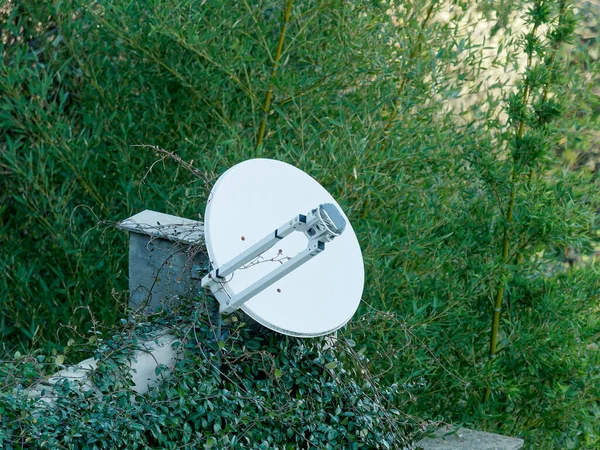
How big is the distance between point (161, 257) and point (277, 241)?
850mm

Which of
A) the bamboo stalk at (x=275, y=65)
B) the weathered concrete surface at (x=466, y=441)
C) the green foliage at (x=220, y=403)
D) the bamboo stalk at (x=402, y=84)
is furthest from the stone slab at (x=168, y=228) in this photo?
the weathered concrete surface at (x=466, y=441)

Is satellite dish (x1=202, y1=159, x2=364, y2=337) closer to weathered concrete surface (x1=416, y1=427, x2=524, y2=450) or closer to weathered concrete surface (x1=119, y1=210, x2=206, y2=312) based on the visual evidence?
weathered concrete surface (x1=119, y1=210, x2=206, y2=312)

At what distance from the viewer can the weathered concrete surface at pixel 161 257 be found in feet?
10.4

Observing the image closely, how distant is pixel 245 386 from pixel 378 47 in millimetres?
1726

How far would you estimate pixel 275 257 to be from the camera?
2.97 m

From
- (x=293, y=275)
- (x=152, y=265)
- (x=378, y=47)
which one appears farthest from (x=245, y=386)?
(x=378, y=47)

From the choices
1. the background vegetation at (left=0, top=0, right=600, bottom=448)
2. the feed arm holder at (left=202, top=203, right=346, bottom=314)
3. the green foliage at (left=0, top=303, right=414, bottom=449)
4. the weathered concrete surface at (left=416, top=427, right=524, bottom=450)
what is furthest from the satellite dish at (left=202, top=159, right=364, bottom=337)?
the weathered concrete surface at (left=416, top=427, right=524, bottom=450)

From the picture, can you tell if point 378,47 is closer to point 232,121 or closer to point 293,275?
point 232,121

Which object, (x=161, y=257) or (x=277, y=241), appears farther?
(x=161, y=257)

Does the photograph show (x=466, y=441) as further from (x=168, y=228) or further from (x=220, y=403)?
(x=168, y=228)

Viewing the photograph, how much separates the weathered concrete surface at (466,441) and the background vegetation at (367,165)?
0.25 metres

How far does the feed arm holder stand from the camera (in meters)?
2.46

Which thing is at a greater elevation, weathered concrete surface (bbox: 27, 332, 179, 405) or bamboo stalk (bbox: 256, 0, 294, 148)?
bamboo stalk (bbox: 256, 0, 294, 148)

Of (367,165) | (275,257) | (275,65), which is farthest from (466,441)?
(275,65)
